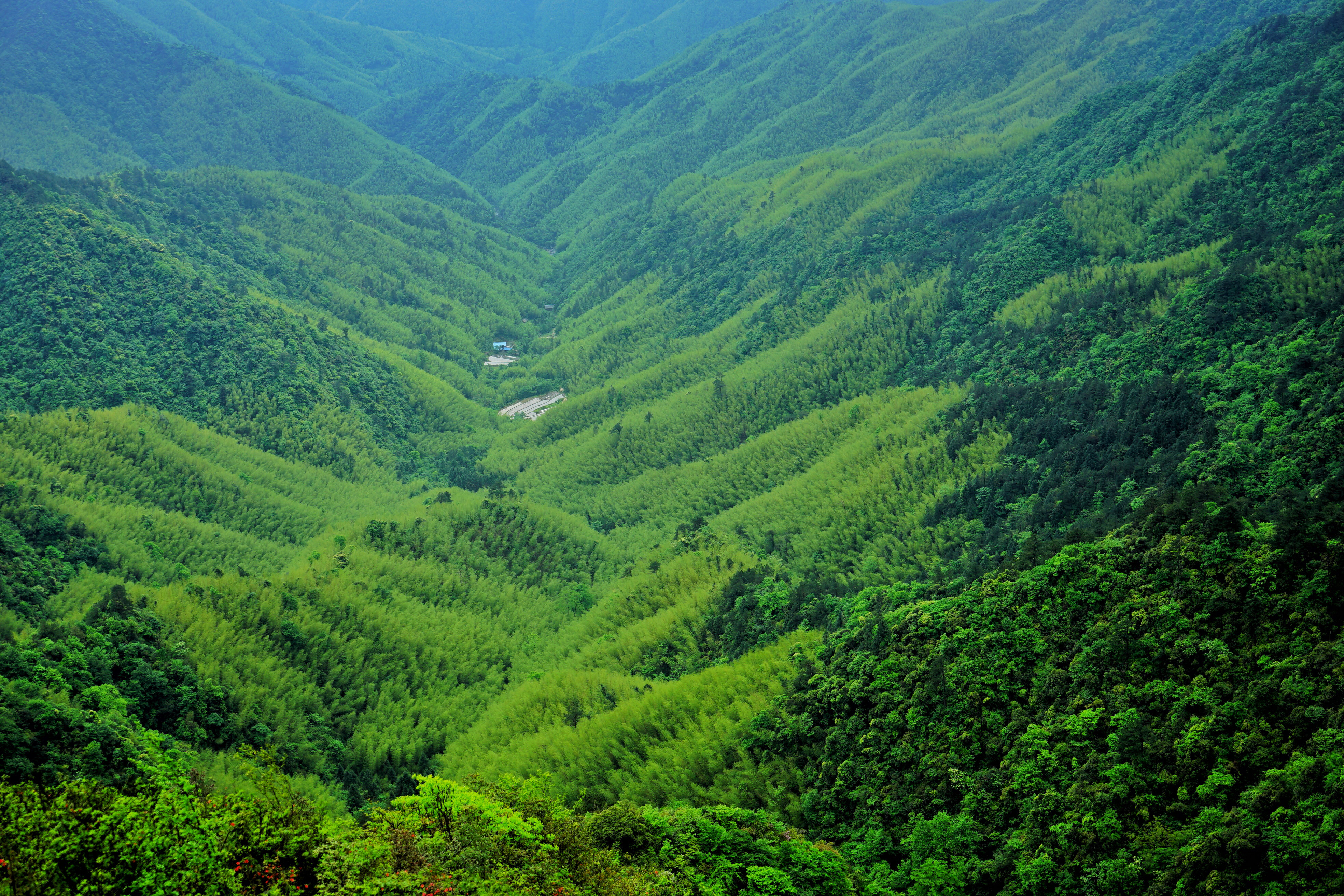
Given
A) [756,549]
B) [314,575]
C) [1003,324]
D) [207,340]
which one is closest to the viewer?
[314,575]

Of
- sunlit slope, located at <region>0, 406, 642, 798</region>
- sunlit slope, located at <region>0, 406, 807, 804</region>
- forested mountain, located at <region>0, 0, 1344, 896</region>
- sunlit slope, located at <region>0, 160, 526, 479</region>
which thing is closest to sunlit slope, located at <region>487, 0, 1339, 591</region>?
forested mountain, located at <region>0, 0, 1344, 896</region>

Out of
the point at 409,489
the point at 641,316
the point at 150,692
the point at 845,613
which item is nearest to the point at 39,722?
the point at 150,692

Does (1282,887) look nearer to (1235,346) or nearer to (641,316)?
(1235,346)

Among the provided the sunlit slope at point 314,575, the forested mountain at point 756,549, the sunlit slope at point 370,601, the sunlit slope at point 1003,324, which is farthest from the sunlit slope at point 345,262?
the sunlit slope at point 370,601

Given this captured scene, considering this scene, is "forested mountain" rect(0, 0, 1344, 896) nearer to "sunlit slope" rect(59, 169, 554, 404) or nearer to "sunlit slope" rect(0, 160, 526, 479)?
"sunlit slope" rect(0, 160, 526, 479)

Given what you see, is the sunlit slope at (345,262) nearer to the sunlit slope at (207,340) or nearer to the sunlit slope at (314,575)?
the sunlit slope at (207,340)

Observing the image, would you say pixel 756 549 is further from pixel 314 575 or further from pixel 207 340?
pixel 207 340

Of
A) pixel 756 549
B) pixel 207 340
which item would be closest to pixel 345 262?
pixel 207 340
